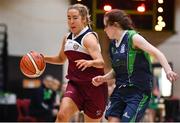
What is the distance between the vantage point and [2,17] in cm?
1220

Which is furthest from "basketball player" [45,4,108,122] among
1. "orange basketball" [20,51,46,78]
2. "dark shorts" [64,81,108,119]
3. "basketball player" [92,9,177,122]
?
"basketball player" [92,9,177,122]

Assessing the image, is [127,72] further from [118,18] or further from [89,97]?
[89,97]

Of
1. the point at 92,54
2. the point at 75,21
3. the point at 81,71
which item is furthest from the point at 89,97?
the point at 75,21

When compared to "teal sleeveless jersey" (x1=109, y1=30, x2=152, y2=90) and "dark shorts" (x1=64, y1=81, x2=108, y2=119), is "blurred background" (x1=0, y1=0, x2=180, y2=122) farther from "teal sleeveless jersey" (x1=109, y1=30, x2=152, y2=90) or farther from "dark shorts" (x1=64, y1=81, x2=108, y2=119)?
"teal sleeveless jersey" (x1=109, y1=30, x2=152, y2=90)

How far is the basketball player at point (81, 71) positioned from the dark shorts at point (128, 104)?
1.63ft

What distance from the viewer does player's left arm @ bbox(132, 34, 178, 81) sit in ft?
11.5

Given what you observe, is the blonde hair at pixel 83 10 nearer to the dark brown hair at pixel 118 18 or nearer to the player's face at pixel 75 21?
the player's face at pixel 75 21

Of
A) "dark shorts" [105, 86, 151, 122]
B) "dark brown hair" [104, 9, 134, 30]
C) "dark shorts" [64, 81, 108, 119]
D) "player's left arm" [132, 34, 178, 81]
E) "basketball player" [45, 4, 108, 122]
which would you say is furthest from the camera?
"dark shorts" [64, 81, 108, 119]

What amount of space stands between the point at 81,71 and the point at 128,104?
0.79 m

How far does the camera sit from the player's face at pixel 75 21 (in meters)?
4.42

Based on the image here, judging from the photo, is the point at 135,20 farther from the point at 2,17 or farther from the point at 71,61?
the point at 2,17

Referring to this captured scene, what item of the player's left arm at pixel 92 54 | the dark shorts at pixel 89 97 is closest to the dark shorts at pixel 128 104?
the player's left arm at pixel 92 54

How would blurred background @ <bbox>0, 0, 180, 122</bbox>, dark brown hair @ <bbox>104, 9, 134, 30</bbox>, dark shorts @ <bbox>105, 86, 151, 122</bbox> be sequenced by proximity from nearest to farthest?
dark shorts @ <bbox>105, 86, 151, 122</bbox> → dark brown hair @ <bbox>104, 9, 134, 30</bbox> → blurred background @ <bbox>0, 0, 180, 122</bbox>

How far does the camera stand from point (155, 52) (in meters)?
3.64
